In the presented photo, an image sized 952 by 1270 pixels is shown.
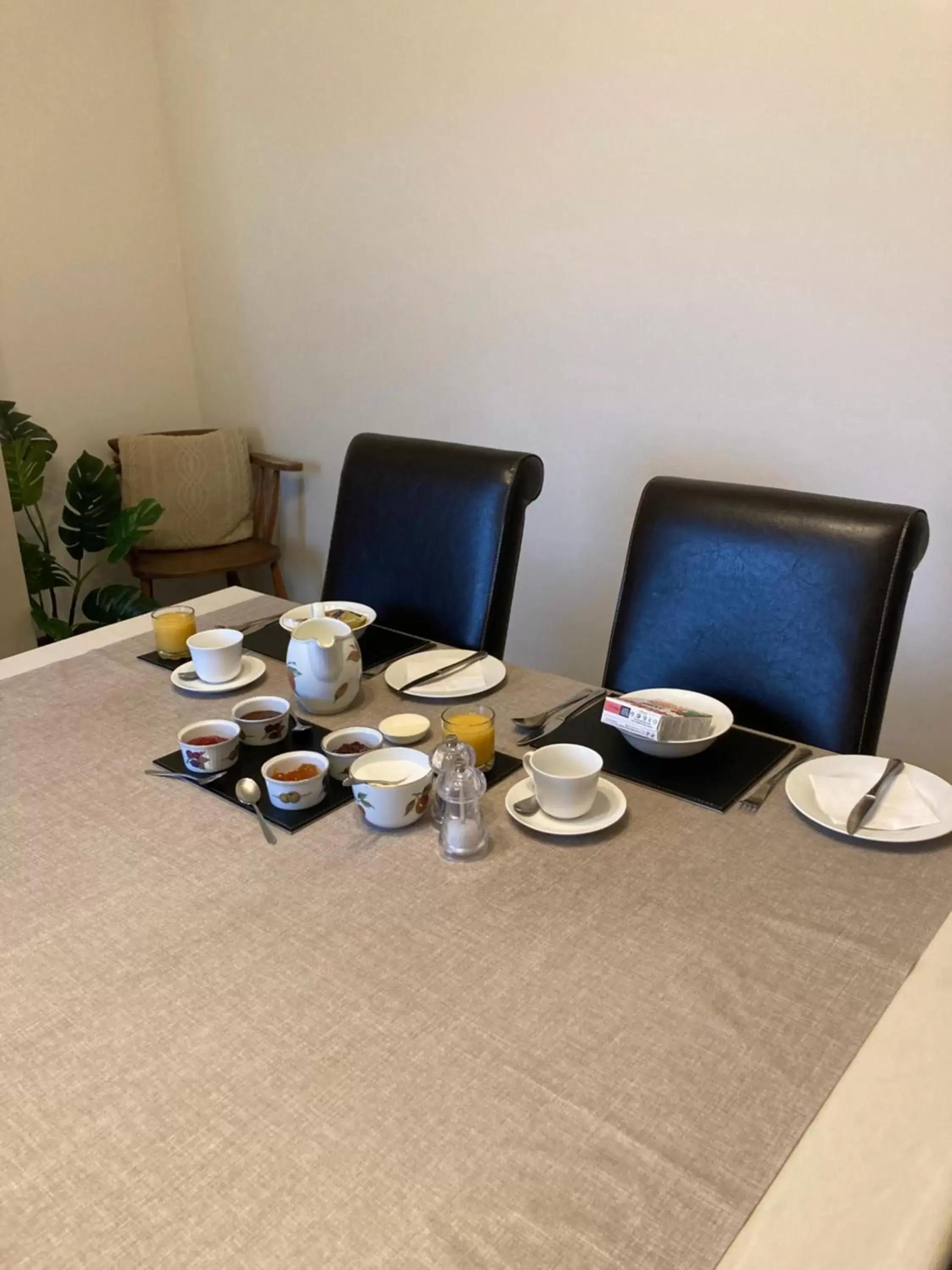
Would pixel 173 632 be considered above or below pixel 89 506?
above

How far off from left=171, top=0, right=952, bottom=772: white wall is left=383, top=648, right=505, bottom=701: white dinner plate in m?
1.07

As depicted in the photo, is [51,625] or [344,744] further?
[51,625]

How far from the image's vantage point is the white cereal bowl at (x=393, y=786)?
3.40ft

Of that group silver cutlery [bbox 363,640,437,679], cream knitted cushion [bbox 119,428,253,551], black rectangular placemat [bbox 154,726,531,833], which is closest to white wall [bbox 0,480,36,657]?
cream knitted cushion [bbox 119,428,253,551]

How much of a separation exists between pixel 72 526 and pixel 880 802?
261 cm

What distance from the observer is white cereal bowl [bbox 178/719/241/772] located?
3.78 feet

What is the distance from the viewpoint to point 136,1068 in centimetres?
76

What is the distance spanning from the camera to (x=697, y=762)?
1173mm

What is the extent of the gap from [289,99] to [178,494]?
46.9 inches

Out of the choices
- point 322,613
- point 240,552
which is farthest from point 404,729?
point 240,552

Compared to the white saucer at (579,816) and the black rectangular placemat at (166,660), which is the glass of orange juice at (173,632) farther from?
the white saucer at (579,816)

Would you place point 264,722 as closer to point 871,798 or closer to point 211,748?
point 211,748

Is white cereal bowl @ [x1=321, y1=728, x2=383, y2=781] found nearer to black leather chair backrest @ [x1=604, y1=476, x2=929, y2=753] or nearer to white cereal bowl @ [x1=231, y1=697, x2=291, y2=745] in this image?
white cereal bowl @ [x1=231, y1=697, x2=291, y2=745]

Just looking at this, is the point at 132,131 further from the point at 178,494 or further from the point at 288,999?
the point at 288,999
